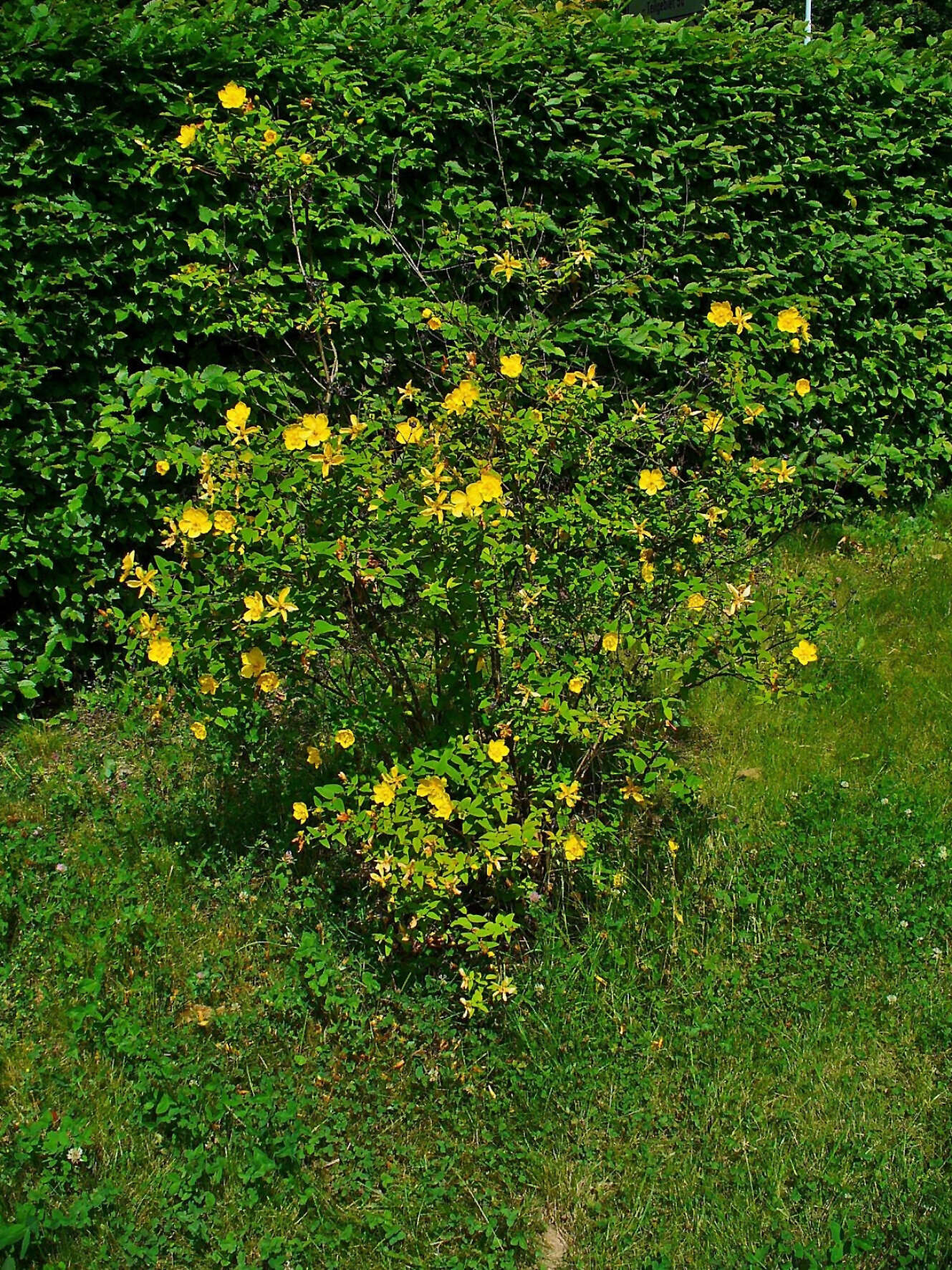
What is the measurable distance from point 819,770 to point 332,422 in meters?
2.06

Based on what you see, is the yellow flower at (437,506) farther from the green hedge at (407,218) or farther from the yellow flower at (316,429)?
the green hedge at (407,218)

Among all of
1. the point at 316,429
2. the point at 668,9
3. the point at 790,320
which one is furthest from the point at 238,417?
the point at 668,9

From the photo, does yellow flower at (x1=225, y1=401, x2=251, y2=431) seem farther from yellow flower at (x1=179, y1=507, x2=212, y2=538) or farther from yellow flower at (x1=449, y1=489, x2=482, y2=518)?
yellow flower at (x1=449, y1=489, x2=482, y2=518)

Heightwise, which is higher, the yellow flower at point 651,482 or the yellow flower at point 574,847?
the yellow flower at point 651,482

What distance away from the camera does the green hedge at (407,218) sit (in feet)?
12.0

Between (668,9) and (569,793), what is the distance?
530cm

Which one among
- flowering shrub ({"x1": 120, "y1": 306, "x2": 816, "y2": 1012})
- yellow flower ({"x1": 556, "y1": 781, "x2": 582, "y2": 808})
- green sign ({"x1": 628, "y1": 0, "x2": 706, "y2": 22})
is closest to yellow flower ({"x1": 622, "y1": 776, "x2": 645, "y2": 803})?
flowering shrub ({"x1": 120, "y1": 306, "x2": 816, "y2": 1012})

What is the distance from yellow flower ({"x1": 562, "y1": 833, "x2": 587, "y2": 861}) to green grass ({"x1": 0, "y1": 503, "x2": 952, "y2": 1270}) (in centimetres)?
28

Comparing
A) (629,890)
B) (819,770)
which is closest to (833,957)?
(629,890)

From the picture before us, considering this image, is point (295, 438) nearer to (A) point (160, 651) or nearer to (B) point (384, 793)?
(A) point (160, 651)

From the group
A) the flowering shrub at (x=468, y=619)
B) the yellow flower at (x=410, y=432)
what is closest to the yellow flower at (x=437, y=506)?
the flowering shrub at (x=468, y=619)

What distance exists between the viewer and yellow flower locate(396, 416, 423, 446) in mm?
2572

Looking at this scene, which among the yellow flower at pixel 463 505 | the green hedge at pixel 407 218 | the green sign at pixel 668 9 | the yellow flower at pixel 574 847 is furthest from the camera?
the green sign at pixel 668 9

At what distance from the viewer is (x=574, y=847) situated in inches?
102
